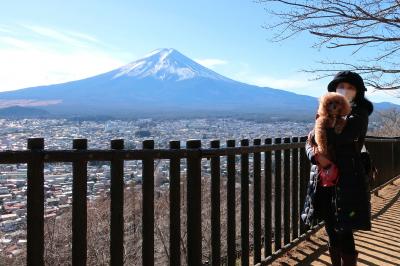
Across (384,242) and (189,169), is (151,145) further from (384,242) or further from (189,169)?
(384,242)

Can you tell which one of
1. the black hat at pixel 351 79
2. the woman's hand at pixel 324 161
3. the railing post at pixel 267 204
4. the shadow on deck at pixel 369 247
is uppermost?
the black hat at pixel 351 79

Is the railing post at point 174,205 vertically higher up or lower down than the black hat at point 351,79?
lower down

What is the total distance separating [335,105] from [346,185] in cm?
57

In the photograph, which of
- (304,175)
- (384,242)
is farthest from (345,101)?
(384,242)

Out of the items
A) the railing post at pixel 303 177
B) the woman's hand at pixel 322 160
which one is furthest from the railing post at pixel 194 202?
the railing post at pixel 303 177

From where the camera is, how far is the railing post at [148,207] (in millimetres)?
3369

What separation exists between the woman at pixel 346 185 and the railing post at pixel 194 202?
0.82m

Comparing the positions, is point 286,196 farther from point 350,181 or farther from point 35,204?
point 35,204

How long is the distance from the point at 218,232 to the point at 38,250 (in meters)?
1.70

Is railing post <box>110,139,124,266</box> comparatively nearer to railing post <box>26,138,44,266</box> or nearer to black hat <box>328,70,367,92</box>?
railing post <box>26,138,44,266</box>

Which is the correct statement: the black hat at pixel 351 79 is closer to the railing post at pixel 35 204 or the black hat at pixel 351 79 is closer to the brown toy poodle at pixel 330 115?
the brown toy poodle at pixel 330 115

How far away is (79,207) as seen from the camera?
2951mm

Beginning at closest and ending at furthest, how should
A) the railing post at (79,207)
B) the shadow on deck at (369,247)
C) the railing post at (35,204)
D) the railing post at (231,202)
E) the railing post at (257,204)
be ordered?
1. the railing post at (35,204)
2. the railing post at (79,207)
3. the railing post at (231,202)
4. the railing post at (257,204)
5. the shadow on deck at (369,247)

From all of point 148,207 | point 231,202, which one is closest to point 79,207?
point 148,207
